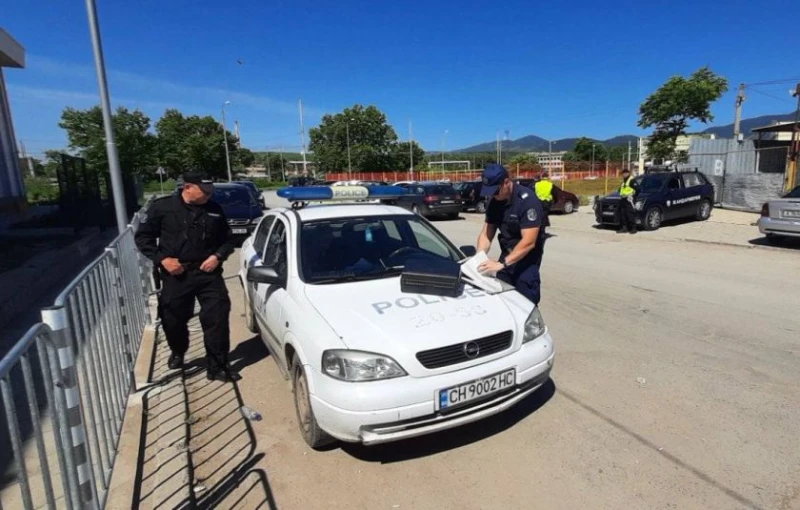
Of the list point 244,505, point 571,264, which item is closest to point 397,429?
point 244,505

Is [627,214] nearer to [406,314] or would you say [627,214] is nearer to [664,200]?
[664,200]

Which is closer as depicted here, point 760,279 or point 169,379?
point 169,379

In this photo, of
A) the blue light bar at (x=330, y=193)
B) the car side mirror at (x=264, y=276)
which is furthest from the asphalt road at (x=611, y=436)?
the blue light bar at (x=330, y=193)

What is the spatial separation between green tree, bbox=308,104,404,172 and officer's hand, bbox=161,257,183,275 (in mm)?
68840

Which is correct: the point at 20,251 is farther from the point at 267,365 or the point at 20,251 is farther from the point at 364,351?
the point at 364,351

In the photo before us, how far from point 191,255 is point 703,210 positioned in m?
15.7

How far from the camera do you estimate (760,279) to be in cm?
765

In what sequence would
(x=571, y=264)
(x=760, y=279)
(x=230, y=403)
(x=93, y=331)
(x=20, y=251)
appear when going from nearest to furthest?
(x=93, y=331) < (x=230, y=403) < (x=760, y=279) < (x=571, y=264) < (x=20, y=251)

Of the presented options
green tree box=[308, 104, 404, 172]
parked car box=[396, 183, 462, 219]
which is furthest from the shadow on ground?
green tree box=[308, 104, 404, 172]

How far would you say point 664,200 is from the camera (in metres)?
13.7

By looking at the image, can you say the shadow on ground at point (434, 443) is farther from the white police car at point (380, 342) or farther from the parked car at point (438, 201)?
the parked car at point (438, 201)

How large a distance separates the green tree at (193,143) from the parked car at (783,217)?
53.9 m

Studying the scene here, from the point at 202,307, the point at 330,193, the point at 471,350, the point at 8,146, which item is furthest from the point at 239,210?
the point at 8,146

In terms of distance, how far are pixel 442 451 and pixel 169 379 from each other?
9.06ft
